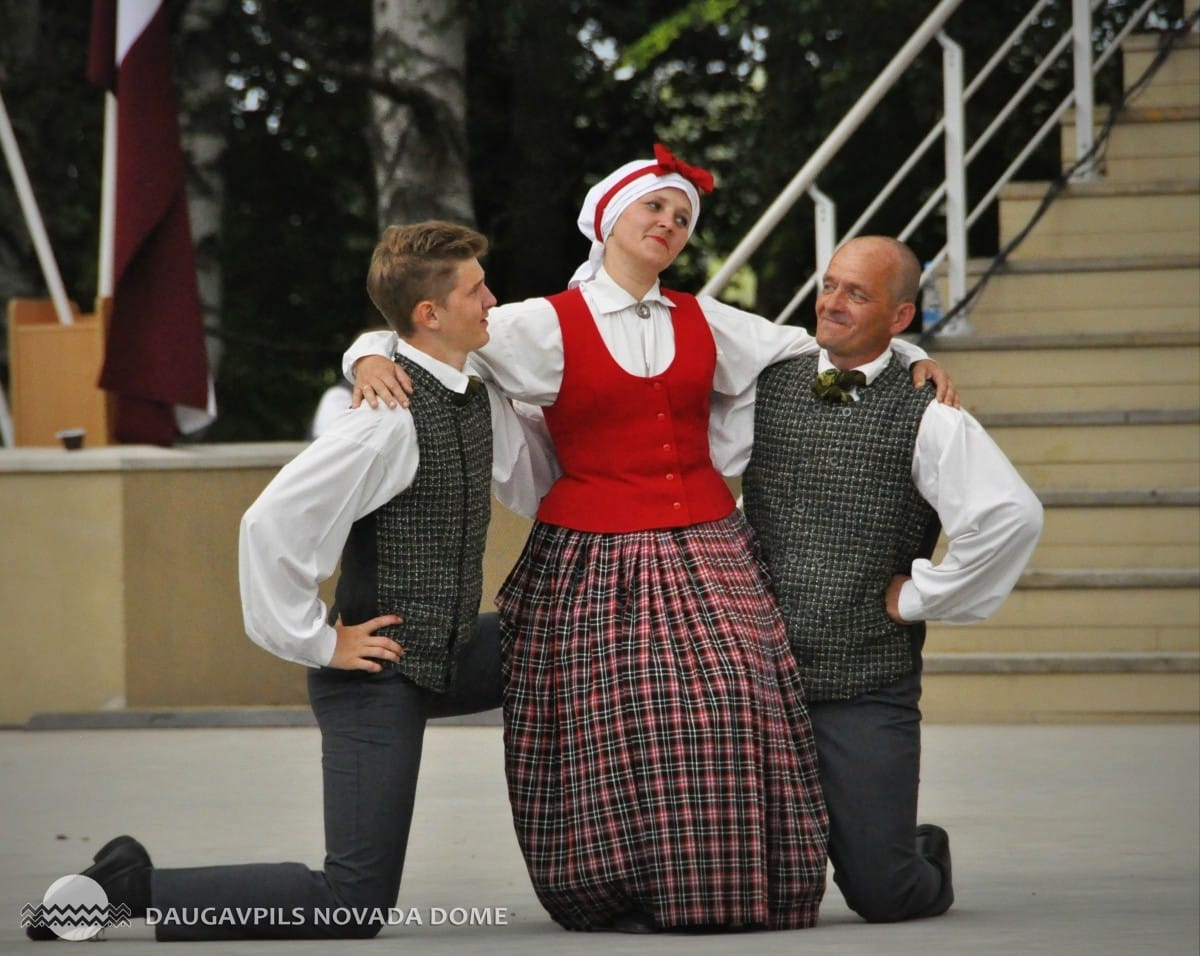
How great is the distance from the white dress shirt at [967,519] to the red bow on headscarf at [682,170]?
647mm

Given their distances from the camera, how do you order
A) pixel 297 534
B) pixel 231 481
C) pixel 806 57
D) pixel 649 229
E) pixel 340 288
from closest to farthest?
1. pixel 297 534
2. pixel 649 229
3. pixel 231 481
4. pixel 806 57
5. pixel 340 288

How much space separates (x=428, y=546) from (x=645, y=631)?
1.45 ft

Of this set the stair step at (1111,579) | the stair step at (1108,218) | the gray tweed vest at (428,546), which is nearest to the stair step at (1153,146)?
the stair step at (1108,218)

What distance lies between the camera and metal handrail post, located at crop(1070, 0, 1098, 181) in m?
8.15

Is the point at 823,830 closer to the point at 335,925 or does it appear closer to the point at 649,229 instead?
the point at 335,925

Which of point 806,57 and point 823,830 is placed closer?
point 823,830

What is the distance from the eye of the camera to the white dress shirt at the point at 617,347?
13.9 feet

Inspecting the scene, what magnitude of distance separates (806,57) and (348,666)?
830cm

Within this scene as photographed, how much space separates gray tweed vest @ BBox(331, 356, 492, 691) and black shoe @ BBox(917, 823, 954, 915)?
1.03 meters

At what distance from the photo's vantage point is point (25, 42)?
1183cm

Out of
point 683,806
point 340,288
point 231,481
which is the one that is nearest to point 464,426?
point 683,806

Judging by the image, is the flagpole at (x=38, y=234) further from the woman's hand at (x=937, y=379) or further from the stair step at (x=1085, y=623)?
the woman's hand at (x=937, y=379)

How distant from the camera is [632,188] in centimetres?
429

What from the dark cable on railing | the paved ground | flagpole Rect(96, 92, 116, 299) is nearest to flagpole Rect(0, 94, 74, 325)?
flagpole Rect(96, 92, 116, 299)
